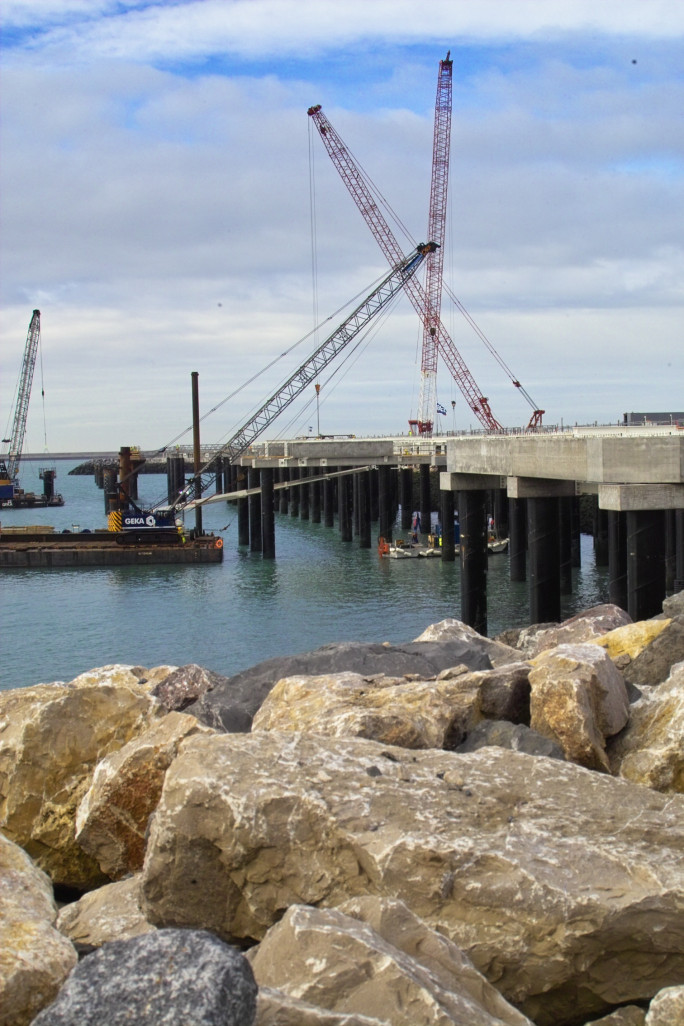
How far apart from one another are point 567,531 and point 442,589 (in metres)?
6.71

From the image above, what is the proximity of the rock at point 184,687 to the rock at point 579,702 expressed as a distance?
4426 mm

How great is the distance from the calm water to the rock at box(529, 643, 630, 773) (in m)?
19.0

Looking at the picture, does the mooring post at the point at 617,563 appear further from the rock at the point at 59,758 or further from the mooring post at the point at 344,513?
the mooring post at the point at 344,513

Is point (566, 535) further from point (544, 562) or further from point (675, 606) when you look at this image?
point (675, 606)

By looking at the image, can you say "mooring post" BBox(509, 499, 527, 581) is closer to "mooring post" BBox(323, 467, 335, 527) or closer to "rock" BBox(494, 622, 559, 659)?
"rock" BBox(494, 622, 559, 659)

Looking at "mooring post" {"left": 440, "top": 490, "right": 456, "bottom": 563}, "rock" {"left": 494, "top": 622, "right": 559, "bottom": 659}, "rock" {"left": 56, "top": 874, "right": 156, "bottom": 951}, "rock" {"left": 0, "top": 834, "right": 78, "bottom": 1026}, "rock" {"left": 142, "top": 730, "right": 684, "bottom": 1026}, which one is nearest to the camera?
"rock" {"left": 0, "top": 834, "right": 78, "bottom": 1026}

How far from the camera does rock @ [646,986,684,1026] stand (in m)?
5.98

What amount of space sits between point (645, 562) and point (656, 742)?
13.2 metres

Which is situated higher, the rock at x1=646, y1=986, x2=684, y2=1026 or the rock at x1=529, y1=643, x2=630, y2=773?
the rock at x1=529, y1=643, x2=630, y2=773

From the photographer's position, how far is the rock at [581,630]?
1648cm

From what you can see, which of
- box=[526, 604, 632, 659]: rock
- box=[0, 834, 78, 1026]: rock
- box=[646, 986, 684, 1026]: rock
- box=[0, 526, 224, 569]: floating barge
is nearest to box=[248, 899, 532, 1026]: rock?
box=[646, 986, 684, 1026]: rock

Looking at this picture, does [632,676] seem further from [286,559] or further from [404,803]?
[286,559]

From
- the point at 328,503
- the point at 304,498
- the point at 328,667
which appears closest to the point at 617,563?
the point at 328,667

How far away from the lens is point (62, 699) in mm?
11828
